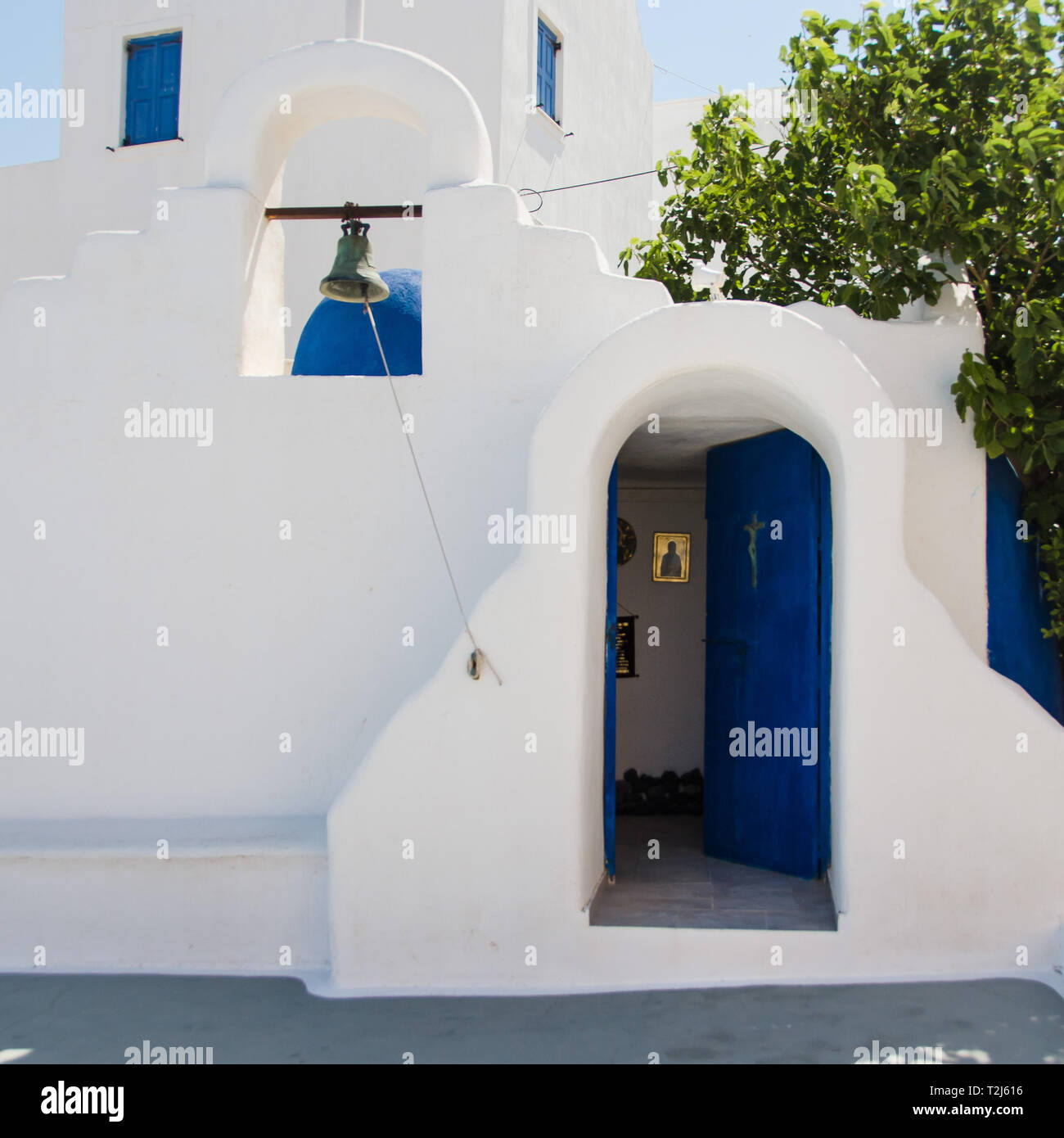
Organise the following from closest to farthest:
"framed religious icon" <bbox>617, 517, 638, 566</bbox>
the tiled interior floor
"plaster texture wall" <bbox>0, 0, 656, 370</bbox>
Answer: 1. the tiled interior floor
2. "framed religious icon" <bbox>617, 517, 638, 566</bbox>
3. "plaster texture wall" <bbox>0, 0, 656, 370</bbox>

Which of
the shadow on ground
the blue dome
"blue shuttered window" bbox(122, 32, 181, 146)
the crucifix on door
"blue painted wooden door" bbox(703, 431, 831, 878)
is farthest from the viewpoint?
"blue shuttered window" bbox(122, 32, 181, 146)

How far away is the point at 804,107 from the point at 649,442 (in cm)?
221

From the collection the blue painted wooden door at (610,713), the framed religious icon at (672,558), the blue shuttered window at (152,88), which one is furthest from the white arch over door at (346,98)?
the blue shuttered window at (152,88)

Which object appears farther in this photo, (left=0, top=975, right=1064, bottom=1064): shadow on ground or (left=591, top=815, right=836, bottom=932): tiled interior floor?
(left=591, top=815, right=836, bottom=932): tiled interior floor

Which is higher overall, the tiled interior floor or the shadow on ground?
the tiled interior floor

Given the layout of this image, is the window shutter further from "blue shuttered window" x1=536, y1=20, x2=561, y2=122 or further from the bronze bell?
the bronze bell

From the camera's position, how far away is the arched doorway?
5758 millimetres

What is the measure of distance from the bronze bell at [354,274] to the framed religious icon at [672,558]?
126 inches

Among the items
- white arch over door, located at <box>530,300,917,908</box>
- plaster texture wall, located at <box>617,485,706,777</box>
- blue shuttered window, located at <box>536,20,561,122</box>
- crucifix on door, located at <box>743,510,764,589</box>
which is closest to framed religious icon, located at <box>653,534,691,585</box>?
plaster texture wall, located at <box>617,485,706,777</box>

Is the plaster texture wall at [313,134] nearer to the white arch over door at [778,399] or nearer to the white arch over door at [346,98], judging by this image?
the white arch over door at [346,98]

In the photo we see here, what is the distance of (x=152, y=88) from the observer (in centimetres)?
1248

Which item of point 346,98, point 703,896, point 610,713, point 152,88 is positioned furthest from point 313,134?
point 703,896

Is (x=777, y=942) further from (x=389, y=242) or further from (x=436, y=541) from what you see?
(x=389, y=242)

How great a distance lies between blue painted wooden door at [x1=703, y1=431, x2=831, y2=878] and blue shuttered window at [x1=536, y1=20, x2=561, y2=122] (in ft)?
23.1
